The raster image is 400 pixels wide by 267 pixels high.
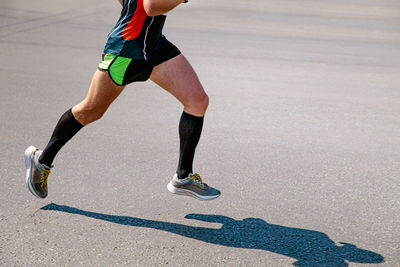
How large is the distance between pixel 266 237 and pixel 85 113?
4.49ft

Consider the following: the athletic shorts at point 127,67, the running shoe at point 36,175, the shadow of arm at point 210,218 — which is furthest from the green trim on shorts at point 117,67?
the shadow of arm at point 210,218

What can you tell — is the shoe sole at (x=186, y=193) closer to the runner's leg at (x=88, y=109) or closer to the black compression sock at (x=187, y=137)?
the black compression sock at (x=187, y=137)

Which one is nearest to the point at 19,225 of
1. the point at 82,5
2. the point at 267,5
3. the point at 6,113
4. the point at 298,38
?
the point at 6,113

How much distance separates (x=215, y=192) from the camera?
3.77 meters

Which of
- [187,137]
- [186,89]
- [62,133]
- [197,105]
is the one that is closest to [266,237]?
[187,137]

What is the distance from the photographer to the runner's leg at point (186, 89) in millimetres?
3545

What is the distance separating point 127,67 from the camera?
11.3 ft

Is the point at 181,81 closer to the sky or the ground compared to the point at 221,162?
closer to the sky

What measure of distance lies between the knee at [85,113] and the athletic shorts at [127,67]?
10.0 inches

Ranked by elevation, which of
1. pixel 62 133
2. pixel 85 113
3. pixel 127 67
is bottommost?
pixel 62 133

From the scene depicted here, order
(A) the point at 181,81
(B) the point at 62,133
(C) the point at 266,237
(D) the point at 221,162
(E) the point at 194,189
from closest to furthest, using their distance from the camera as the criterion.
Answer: (C) the point at 266,237, (A) the point at 181,81, (B) the point at 62,133, (E) the point at 194,189, (D) the point at 221,162

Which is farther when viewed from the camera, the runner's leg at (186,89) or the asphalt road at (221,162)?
the runner's leg at (186,89)

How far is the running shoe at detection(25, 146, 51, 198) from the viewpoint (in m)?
3.62

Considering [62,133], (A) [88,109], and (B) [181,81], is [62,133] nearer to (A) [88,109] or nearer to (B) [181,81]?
(A) [88,109]
